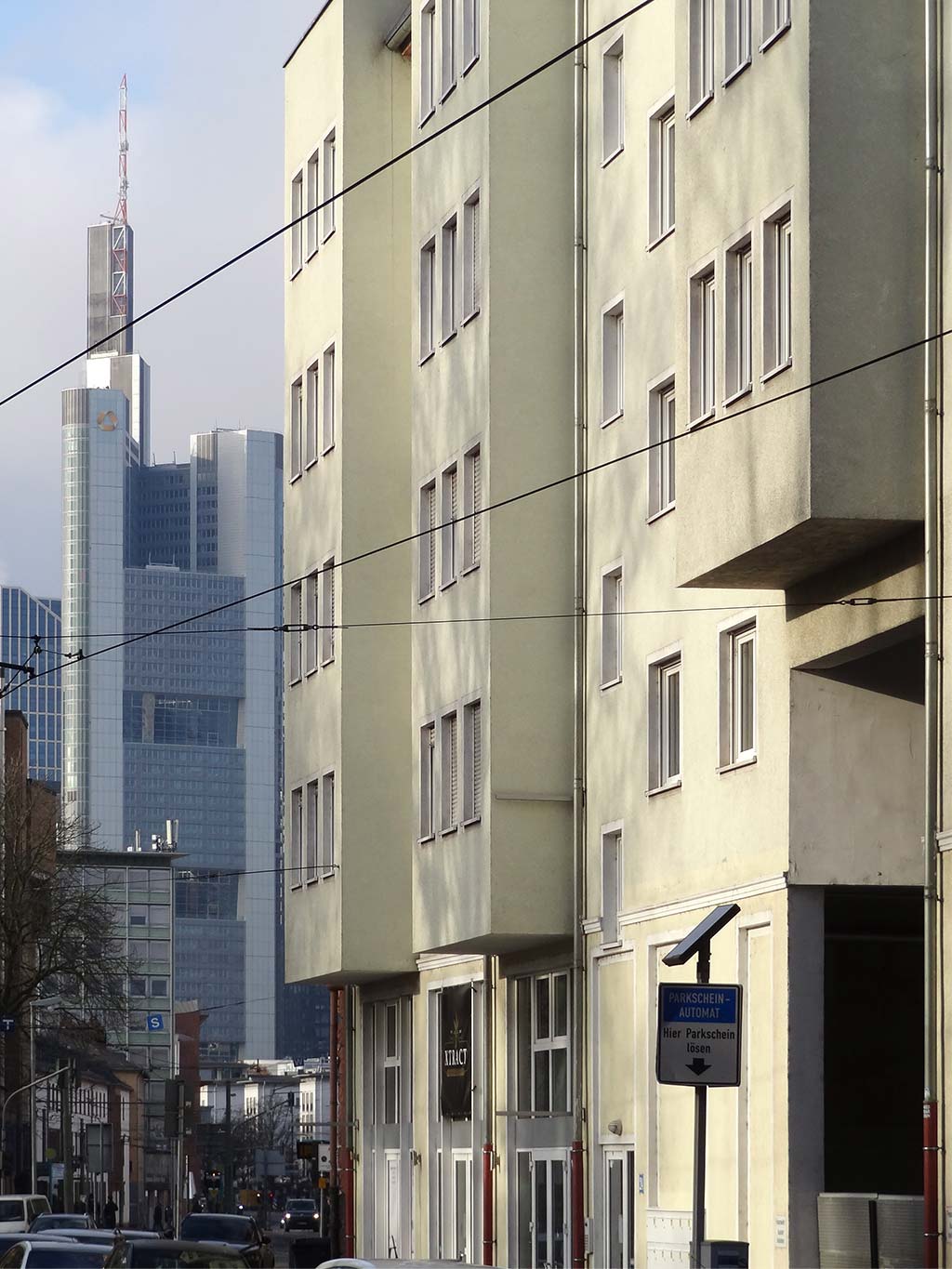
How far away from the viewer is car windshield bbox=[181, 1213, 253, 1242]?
37.2 metres

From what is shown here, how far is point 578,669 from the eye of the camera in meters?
33.8

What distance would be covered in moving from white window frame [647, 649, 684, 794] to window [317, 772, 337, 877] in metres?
11.7

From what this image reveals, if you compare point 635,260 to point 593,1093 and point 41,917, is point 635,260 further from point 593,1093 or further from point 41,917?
point 41,917

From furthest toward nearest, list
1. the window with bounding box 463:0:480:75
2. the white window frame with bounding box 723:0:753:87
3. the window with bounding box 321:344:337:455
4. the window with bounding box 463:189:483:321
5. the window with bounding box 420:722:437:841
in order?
the window with bounding box 321:344:337:455 < the window with bounding box 420:722:437:841 < the window with bounding box 463:0:480:75 < the window with bounding box 463:189:483:321 < the white window frame with bounding box 723:0:753:87

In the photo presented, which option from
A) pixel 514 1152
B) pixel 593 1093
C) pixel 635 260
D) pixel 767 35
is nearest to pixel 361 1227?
pixel 514 1152

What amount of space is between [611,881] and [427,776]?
605 centimetres

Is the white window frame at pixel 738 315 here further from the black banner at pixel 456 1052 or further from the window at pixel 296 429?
the window at pixel 296 429

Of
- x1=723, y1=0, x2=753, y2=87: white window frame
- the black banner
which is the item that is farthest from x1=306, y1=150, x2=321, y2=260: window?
x1=723, y1=0, x2=753, y2=87: white window frame

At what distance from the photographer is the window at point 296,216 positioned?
151 feet

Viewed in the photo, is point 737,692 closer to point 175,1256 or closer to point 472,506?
point 472,506

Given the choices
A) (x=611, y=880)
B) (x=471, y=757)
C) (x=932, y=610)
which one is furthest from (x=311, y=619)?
(x=932, y=610)

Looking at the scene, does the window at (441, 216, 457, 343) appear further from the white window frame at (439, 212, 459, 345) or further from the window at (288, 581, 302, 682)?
the window at (288, 581, 302, 682)

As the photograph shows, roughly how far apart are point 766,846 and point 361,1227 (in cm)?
2194

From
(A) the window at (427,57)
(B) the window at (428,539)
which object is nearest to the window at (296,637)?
(B) the window at (428,539)
